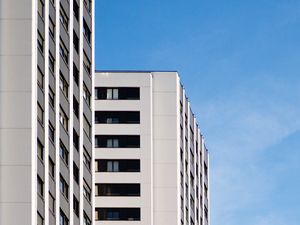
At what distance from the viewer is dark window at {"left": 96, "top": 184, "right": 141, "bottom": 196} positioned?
472 feet

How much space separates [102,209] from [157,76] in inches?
574

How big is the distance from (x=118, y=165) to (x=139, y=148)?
278cm

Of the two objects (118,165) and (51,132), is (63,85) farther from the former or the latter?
(118,165)

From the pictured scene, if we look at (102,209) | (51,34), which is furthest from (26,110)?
(102,209)

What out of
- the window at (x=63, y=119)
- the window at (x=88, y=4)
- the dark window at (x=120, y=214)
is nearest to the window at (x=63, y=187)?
the window at (x=63, y=119)

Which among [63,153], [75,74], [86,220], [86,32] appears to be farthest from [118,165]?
[63,153]

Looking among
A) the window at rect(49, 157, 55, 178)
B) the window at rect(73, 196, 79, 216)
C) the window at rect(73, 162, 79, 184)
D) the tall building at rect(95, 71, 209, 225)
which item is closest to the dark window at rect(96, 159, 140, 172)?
the tall building at rect(95, 71, 209, 225)

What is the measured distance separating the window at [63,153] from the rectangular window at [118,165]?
54226 millimetres

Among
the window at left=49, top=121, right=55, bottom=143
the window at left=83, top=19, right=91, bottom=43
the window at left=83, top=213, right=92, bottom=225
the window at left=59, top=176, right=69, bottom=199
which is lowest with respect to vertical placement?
the window at left=83, top=213, right=92, bottom=225

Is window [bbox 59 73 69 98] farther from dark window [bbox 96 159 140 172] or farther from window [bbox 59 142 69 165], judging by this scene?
dark window [bbox 96 159 140 172]

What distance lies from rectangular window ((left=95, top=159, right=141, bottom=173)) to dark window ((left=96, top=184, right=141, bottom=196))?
1.58m

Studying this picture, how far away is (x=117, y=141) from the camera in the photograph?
144 meters

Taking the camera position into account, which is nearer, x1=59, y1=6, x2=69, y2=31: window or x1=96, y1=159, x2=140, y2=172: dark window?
x1=59, y1=6, x2=69, y2=31: window

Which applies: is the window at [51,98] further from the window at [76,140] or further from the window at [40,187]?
the window at [76,140]
